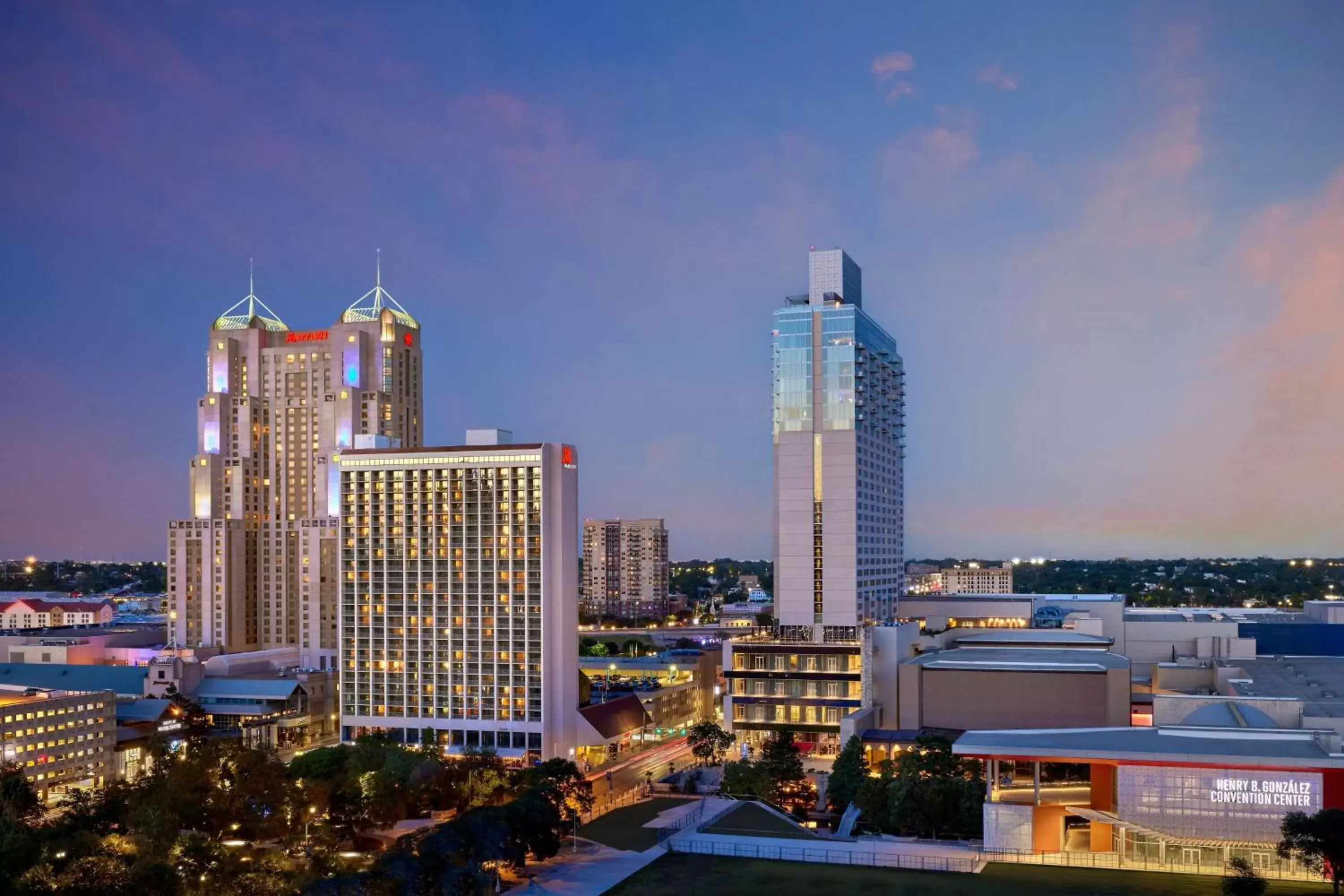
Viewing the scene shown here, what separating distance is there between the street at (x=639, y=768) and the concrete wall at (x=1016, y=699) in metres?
21.4

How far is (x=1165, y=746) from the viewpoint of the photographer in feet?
221

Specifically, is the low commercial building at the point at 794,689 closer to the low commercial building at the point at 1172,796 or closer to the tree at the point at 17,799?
the low commercial building at the point at 1172,796

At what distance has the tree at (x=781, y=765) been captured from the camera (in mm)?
84375

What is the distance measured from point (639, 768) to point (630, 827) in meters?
27.5

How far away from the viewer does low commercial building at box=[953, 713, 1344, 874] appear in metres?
63.0

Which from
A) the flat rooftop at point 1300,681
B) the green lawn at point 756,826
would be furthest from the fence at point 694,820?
the flat rooftop at point 1300,681

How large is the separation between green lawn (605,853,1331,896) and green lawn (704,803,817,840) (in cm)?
540

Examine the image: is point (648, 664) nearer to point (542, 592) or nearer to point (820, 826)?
point (542, 592)

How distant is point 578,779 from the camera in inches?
3150

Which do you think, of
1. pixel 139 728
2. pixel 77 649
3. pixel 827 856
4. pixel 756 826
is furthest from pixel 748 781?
pixel 77 649

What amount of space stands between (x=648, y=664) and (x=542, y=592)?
41.9 meters

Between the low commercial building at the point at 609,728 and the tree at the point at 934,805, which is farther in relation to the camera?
the low commercial building at the point at 609,728

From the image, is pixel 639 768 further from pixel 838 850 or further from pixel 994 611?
pixel 994 611

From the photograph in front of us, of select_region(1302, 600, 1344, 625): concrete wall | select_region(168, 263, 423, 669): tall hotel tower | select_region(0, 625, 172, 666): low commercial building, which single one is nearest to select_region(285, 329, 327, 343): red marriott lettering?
select_region(168, 263, 423, 669): tall hotel tower
